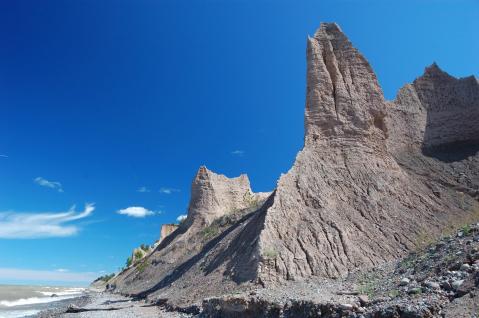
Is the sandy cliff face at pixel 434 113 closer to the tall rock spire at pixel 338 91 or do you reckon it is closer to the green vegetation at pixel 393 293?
the tall rock spire at pixel 338 91

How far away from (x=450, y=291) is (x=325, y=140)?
49.8 feet

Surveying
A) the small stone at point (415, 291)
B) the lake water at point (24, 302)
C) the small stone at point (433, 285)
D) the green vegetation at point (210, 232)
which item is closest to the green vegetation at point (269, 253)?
the small stone at point (415, 291)

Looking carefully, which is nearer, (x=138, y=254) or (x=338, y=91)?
(x=338, y=91)

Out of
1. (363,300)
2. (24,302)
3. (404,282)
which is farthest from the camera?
(24,302)

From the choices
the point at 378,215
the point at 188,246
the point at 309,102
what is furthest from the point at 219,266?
the point at 188,246

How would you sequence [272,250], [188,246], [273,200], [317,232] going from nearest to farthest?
[272,250], [317,232], [273,200], [188,246]

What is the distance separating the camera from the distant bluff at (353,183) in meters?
→ 17.6

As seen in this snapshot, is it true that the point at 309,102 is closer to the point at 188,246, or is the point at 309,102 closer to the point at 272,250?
the point at 272,250

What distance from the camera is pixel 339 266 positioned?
16891mm

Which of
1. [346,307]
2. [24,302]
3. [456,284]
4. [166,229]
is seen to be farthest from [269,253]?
[166,229]

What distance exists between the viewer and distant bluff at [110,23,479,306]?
1758cm

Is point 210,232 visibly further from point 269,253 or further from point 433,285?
point 433,285

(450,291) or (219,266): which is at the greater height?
(219,266)

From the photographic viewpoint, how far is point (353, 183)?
21.7 m
